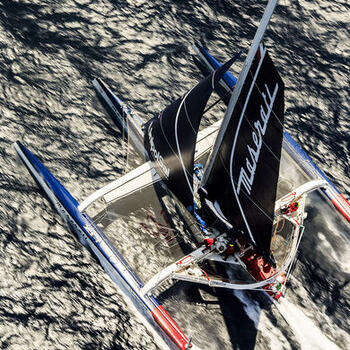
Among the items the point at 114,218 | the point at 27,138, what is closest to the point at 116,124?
the point at 27,138

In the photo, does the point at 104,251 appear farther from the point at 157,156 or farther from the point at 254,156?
the point at 254,156

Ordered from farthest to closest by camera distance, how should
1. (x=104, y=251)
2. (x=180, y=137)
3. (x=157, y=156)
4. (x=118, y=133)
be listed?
(x=118, y=133)
(x=157, y=156)
(x=104, y=251)
(x=180, y=137)

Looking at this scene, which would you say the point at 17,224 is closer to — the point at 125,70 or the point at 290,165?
the point at 125,70

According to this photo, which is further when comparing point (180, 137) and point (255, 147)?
point (180, 137)

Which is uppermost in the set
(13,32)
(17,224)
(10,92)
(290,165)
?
(13,32)

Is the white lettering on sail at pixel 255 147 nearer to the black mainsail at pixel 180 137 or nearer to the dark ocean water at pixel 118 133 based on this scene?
the black mainsail at pixel 180 137

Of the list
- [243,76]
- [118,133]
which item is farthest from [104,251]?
[243,76]

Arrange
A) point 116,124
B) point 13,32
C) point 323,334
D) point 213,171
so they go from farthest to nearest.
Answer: point 13,32 → point 116,124 → point 323,334 → point 213,171
